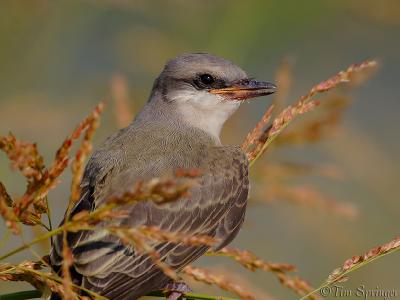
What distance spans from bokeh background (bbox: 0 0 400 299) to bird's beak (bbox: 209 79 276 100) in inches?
8.0

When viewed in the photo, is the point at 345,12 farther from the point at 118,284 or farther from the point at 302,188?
the point at 118,284

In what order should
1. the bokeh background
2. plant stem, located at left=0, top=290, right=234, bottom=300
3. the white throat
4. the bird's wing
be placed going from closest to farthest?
plant stem, located at left=0, top=290, right=234, bottom=300 < the bird's wing < the bokeh background < the white throat

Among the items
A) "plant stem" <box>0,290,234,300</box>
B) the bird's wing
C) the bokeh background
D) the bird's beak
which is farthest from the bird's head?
"plant stem" <box>0,290,234,300</box>

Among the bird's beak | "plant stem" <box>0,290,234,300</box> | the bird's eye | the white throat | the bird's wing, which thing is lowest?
"plant stem" <box>0,290,234,300</box>

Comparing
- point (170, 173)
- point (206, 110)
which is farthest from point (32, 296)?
point (206, 110)

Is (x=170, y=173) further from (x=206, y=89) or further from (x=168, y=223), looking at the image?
(x=206, y=89)

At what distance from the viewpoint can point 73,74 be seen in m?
5.39

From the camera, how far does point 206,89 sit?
14.6ft

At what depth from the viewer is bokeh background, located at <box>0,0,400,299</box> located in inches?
168

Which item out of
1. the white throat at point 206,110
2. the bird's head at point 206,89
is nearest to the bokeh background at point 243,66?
the bird's head at point 206,89

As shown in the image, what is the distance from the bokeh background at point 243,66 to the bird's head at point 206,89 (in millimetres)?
123

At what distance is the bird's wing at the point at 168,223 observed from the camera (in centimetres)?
317

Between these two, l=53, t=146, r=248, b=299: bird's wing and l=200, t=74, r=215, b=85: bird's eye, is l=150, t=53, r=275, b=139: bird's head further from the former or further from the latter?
l=53, t=146, r=248, b=299: bird's wing

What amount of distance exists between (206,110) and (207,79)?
0.17 m
